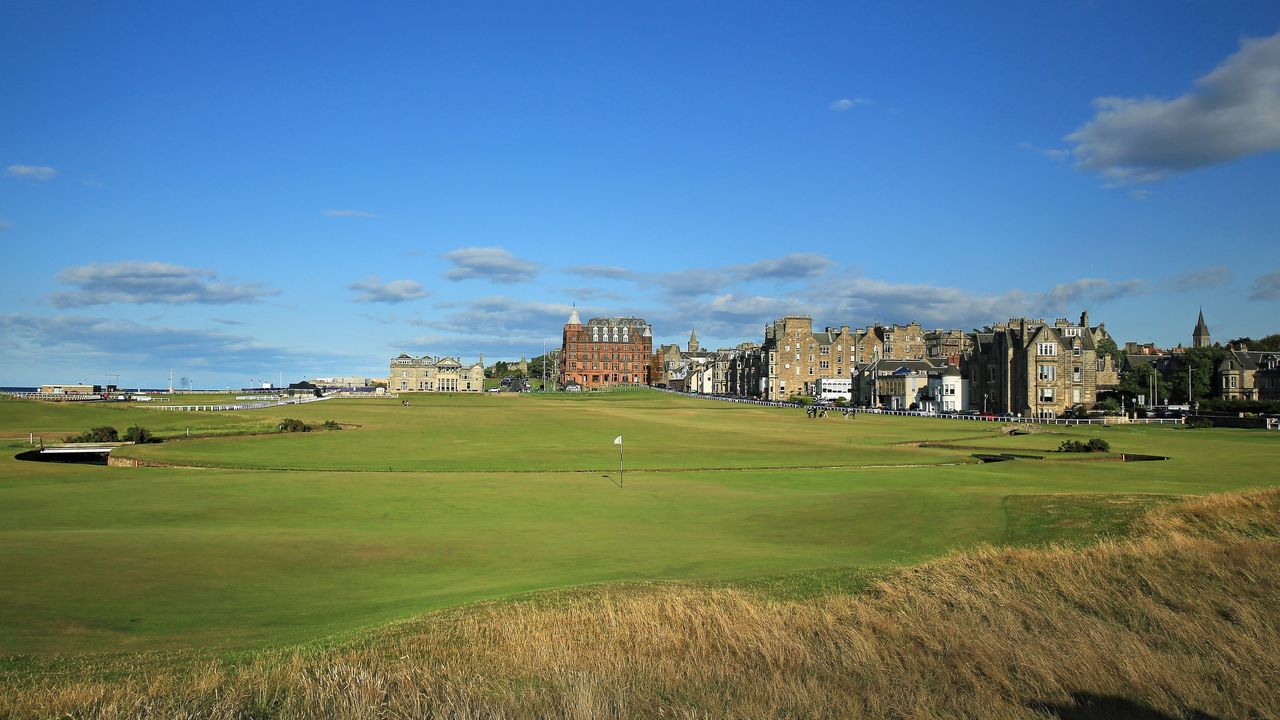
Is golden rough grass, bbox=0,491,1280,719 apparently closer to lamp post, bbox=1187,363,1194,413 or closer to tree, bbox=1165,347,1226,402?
lamp post, bbox=1187,363,1194,413

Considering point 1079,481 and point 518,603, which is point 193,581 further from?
point 1079,481

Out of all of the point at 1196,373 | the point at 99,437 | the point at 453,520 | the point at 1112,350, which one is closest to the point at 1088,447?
the point at 453,520

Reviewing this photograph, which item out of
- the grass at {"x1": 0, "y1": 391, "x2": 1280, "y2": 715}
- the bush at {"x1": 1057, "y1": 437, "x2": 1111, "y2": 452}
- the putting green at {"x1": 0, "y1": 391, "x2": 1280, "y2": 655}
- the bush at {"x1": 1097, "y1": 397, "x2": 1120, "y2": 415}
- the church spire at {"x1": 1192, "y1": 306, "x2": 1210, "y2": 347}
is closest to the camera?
the grass at {"x1": 0, "y1": 391, "x2": 1280, "y2": 715}

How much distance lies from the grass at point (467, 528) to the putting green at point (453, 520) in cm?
11

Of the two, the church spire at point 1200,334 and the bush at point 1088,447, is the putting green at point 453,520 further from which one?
the church spire at point 1200,334

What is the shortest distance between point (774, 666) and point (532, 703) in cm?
354

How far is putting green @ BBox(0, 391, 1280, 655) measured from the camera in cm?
1594

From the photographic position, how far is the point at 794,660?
12023mm

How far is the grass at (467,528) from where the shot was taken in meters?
15.1

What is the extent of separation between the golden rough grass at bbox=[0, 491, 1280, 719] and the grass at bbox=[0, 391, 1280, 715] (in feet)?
2.23

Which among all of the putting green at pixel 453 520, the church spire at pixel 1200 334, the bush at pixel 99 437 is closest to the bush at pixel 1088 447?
the putting green at pixel 453 520

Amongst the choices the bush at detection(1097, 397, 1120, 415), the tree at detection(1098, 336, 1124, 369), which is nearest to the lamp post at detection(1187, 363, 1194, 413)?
the bush at detection(1097, 397, 1120, 415)

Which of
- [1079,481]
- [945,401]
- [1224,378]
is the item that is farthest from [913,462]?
[1224,378]

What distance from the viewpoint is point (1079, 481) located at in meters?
39.9
